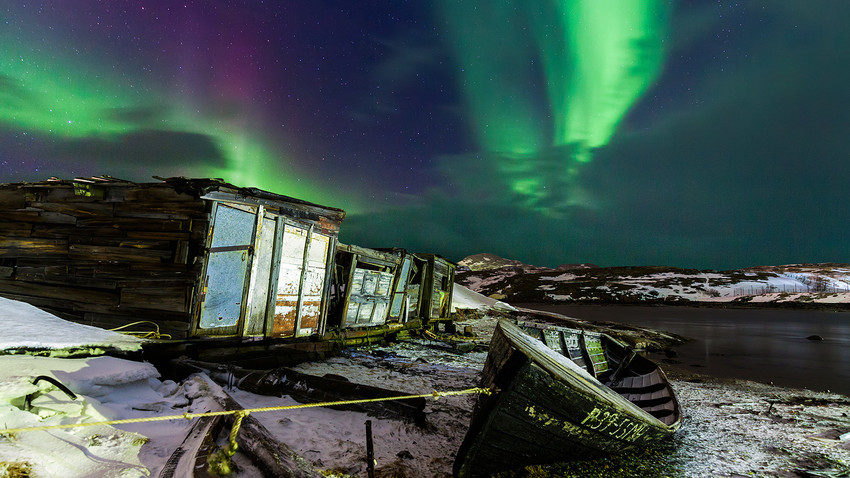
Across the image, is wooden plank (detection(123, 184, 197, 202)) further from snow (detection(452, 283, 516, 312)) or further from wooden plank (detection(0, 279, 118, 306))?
snow (detection(452, 283, 516, 312))

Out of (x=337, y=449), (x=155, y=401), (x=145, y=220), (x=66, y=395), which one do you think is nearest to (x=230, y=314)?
(x=145, y=220)

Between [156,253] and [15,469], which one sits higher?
[156,253]

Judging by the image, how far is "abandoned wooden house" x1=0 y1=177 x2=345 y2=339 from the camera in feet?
27.1

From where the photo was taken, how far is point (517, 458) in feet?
15.1

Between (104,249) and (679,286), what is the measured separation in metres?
103

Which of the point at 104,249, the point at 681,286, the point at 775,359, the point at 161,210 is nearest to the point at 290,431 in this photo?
the point at 161,210

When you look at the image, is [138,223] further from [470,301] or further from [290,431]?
[470,301]

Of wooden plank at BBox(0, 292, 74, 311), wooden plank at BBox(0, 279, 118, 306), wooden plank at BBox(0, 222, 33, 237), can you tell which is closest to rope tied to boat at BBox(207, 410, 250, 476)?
wooden plank at BBox(0, 279, 118, 306)

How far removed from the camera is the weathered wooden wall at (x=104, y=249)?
825cm

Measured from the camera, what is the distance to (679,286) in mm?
86875

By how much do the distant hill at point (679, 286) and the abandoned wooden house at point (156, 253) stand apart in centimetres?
6887

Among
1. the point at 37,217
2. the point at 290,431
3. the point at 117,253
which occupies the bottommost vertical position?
the point at 290,431

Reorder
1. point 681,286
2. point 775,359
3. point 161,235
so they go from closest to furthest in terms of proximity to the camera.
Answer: point 161,235
point 775,359
point 681,286

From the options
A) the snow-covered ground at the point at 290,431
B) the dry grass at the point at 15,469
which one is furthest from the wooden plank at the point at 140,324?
the dry grass at the point at 15,469
